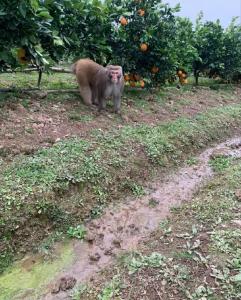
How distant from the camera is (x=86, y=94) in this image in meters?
6.80

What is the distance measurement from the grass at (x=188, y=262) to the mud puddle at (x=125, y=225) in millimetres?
214

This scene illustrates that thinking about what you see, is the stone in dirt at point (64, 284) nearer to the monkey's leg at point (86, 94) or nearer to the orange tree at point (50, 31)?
the orange tree at point (50, 31)

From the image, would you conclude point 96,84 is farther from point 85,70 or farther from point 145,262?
point 145,262

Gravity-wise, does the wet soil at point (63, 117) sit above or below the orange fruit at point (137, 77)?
below

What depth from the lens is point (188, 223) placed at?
4.11m

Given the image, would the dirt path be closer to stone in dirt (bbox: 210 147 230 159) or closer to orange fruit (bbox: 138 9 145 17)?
stone in dirt (bbox: 210 147 230 159)

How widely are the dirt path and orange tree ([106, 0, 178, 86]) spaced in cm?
303

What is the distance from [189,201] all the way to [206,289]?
1.89 meters

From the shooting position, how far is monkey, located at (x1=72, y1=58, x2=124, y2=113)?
6.57 metres

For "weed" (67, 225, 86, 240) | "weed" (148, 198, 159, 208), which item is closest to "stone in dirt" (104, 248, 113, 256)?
"weed" (67, 225, 86, 240)

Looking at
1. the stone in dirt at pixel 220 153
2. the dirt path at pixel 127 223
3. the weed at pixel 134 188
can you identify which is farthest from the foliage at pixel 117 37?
the dirt path at pixel 127 223

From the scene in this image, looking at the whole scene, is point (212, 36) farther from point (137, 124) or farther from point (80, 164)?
point (80, 164)

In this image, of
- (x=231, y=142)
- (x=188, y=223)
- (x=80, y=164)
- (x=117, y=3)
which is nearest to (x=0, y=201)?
(x=80, y=164)

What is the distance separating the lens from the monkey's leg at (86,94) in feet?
22.3
